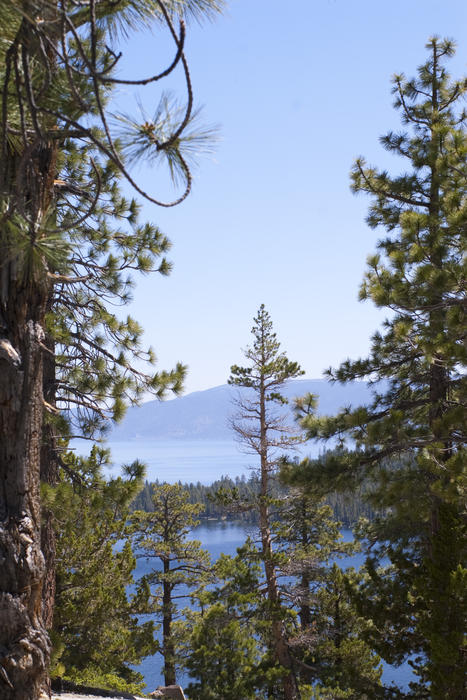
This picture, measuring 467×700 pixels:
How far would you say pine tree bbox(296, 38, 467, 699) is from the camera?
21.9ft

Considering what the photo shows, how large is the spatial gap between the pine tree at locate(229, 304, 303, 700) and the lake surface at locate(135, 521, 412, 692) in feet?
3.39

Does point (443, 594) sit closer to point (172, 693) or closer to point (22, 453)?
point (22, 453)

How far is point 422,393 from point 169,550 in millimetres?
12408

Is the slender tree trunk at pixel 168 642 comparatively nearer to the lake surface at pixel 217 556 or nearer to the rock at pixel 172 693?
the rock at pixel 172 693

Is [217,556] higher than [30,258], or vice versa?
[30,258]

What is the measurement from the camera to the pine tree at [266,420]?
570 inches

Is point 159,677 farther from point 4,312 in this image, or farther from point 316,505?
point 4,312

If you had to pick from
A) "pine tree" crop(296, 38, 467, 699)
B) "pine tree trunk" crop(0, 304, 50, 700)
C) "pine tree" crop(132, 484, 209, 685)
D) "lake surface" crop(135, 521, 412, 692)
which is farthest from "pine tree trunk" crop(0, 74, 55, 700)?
"pine tree" crop(132, 484, 209, 685)

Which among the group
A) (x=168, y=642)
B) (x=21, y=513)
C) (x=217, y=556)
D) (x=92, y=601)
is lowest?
(x=217, y=556)

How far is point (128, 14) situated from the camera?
3967mm

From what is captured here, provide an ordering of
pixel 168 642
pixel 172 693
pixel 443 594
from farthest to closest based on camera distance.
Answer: pixel 168 642
pixel 172 693
pixel 443 594

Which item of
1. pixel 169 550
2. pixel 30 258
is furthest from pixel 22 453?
pixel 169 550

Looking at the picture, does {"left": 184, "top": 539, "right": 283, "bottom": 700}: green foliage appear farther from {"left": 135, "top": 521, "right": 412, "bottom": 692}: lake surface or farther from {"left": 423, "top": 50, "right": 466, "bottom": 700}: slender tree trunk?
{"left": 423, "top": 50, "right": 466, "bottom": 700}: slender tree trunk

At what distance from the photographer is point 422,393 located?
930 centimetres
